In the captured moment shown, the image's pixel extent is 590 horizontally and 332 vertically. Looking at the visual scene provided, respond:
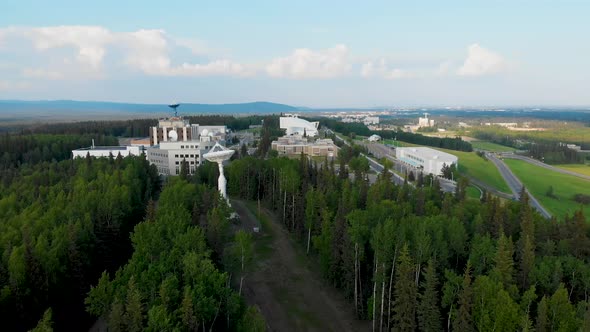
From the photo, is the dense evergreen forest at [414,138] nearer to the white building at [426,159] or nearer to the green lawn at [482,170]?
the green lawn at [482,170]

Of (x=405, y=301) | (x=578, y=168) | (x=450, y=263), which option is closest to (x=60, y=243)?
(x=405, y=301)

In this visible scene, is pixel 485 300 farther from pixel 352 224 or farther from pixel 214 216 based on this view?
pixel 214 216

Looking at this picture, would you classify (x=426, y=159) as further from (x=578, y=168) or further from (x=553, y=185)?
(x=578, y=168)

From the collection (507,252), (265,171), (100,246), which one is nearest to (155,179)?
(265,171)

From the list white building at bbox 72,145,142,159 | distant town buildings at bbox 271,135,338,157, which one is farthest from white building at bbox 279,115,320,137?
white building at bbox 72,145,142,159

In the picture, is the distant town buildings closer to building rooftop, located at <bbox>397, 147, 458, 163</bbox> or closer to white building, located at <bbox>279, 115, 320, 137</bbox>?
building rooftop, located at <bbox>397, 147, 458, 163</bbox>

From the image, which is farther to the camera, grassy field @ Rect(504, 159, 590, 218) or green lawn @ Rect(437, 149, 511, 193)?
green lawn @ Rect(437, 149, 511, 193)
